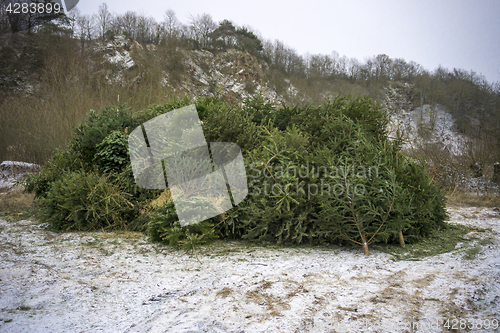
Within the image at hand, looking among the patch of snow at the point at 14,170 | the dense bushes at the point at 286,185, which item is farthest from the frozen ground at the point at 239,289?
the patch of snow at the point at 14,170

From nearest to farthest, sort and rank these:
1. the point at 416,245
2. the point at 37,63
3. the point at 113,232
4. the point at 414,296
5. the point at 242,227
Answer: the point at 414,296 < the point at 416,245 < the point at 242,227 < the point at 113,232 < the point at 37,63

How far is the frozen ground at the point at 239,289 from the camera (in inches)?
64.0

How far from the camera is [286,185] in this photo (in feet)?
9.76

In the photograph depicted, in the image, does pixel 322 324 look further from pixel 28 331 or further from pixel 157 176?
pixel 157 176

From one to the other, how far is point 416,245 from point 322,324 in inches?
82.3

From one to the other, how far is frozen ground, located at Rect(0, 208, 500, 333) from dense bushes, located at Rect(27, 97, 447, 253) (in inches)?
11.4

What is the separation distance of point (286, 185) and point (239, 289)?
1.25m

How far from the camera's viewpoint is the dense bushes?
2.82 metres

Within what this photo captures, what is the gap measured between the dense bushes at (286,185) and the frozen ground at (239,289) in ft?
0.95

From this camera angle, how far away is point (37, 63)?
2030 centimetres

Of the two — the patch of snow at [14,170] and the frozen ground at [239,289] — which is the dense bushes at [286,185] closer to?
the frozen ground at [239,289]

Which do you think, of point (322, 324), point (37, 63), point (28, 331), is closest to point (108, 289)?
point (28, 331)

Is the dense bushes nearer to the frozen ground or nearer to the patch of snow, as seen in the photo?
the frozen ground

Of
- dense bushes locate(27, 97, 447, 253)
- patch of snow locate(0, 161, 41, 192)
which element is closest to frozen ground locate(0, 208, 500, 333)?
dense bushes locate(27, 97, 447, 253)
